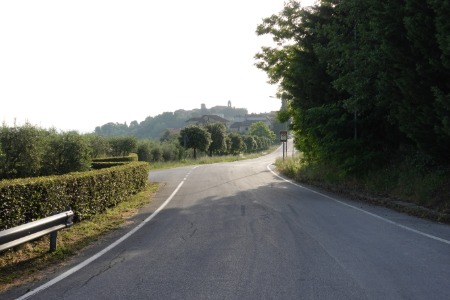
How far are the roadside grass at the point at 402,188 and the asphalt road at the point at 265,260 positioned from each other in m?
1.10

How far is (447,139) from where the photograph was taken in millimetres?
11094

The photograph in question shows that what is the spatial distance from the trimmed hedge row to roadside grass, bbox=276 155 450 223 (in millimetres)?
8301

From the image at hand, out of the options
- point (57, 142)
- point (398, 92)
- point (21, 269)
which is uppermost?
point (398, 92)

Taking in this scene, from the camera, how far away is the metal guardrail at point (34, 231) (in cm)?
606

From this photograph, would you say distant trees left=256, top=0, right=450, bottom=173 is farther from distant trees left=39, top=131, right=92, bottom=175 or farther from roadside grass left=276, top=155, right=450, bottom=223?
distant trees left=39, top=131, right=92, bottom=175

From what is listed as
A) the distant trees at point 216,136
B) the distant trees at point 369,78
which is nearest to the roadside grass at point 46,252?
the distant trees at point 369,78

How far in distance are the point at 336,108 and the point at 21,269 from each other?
586 inches

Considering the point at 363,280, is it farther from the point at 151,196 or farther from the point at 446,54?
the point at 151,196

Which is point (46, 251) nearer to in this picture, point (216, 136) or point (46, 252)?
point (46, 252)

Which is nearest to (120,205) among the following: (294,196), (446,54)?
(294,196)

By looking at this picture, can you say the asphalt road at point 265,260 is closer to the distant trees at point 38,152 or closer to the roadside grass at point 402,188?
the roadside grass at point 402,188

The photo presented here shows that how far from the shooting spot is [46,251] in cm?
739

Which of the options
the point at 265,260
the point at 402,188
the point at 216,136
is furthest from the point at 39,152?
the point at 216,136

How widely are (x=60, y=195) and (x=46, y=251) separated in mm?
1802
